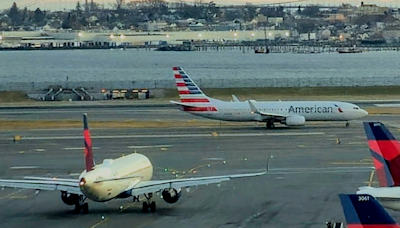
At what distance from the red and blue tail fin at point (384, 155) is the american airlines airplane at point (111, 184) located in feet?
27.1

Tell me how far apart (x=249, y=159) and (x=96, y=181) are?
23.4 meters

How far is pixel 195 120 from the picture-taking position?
284 ft

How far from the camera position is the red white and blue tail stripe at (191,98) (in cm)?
7944

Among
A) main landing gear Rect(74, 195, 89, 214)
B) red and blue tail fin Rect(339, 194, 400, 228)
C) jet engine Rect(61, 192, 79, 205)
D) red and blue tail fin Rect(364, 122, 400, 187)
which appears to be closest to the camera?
red and blue tail fin Rect(339, 194, 400, 228)

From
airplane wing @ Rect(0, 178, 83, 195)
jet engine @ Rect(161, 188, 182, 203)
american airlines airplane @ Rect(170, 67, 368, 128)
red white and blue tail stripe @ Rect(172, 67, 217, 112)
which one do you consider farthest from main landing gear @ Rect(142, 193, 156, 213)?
red white and blue tail stripe @ Rect(172, 67, 217, 112)

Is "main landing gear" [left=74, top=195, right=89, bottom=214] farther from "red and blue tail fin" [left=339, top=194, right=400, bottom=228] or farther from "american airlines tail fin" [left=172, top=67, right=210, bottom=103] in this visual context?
"american airlines tail fin" [left=172, top=67, right=210, bottom=103]

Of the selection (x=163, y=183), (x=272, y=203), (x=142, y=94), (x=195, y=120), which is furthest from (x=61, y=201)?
(x=142, y=94)

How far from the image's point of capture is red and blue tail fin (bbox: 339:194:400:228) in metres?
23.7

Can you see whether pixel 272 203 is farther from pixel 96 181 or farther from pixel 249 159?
pixel 249 159

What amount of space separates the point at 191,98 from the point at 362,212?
2234 inches

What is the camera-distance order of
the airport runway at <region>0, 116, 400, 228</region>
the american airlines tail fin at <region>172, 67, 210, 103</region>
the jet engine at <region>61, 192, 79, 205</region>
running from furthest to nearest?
the american airlines tail fin at <region>172, 67, 210, 103</region> < the jet engine at <region>61, 192, 79, 205</region> < the airport runway at <region>0, 116, 400, 228</region>

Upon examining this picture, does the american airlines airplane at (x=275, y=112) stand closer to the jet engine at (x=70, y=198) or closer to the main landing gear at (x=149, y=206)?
the main landing gear at (x=149, y=206)

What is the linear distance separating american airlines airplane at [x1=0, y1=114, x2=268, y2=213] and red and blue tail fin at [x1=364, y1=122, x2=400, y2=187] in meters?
Result: 8.26

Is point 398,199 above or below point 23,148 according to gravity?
above
